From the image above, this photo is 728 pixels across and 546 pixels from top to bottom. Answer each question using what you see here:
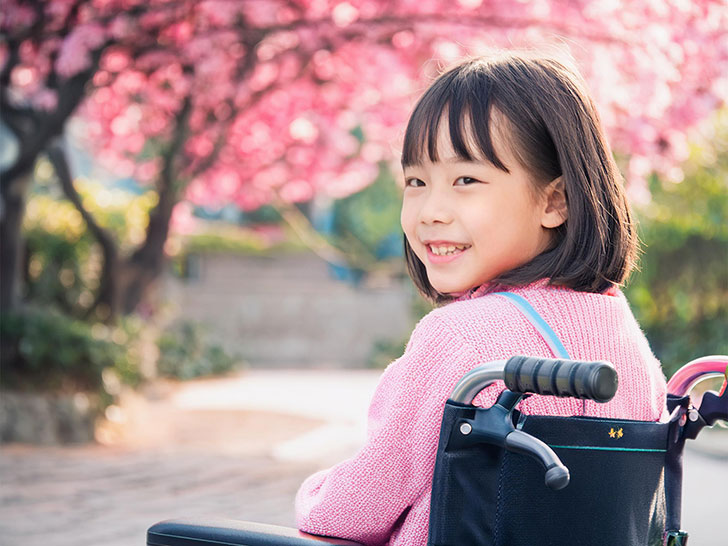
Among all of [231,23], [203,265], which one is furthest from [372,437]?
[203,265]

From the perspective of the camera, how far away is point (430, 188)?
1.64 meters

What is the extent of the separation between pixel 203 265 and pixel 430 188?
14.0 metres

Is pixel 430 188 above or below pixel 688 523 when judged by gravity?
above

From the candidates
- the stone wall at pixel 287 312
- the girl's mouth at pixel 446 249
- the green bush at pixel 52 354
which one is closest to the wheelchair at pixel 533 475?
the girl's mouth at pixel 446 249

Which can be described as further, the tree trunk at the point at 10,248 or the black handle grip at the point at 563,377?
the tree trunk at the point at 10,248

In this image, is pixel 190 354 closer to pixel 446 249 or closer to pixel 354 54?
pixel 354 54

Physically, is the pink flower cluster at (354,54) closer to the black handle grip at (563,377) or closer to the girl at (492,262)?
the girl at (492,262)

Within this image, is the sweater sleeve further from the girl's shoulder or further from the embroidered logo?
the embroidered logo

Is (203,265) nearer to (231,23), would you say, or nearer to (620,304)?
(231,23)

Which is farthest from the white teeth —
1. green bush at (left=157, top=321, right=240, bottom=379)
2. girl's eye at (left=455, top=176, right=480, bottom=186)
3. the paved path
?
green bush at (left=157, top=321, right=240, bottom=379)

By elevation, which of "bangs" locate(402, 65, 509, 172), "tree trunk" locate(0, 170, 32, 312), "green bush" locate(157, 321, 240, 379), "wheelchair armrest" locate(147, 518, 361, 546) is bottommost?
"green bush" locate(157, 321, 240, 379)

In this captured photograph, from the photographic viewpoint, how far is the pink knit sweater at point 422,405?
1.43m

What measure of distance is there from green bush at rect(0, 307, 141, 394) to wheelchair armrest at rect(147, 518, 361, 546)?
5.72m

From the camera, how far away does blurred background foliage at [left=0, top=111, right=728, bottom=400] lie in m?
7.05
